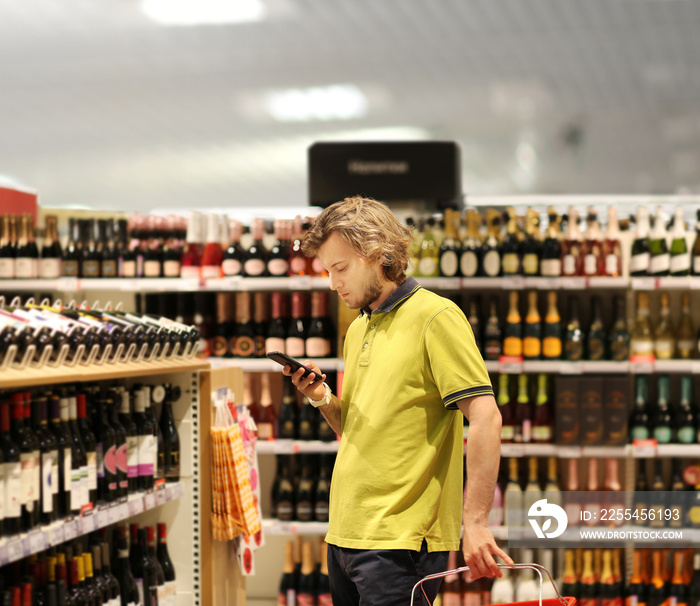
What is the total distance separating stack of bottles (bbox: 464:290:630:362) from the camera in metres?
4.48

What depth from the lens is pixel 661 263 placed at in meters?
4.43

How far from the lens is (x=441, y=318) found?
1.76m

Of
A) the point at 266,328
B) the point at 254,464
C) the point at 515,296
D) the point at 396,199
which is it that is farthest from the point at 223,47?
the point at 254,464

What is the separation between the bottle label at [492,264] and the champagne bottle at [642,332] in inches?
37.4

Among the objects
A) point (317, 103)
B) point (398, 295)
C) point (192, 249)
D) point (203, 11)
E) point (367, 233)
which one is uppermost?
point (203, 11)

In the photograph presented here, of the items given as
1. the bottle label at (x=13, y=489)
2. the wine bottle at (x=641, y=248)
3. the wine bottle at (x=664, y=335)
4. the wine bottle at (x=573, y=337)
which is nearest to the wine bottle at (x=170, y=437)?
the bottle label at (x=13, y=489)

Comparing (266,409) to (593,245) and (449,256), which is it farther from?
(593,245)

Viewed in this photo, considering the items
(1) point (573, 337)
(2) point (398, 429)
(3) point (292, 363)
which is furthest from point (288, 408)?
(2) point (398, 429)

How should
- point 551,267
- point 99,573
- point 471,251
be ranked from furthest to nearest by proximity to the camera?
point 471,251, point 551,267, point 99,573

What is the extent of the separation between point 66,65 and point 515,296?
4.99m

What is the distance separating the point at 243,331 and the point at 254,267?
45 cm

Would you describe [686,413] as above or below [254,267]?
below

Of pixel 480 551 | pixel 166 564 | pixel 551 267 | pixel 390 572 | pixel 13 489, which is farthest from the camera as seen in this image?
pixel 551 267

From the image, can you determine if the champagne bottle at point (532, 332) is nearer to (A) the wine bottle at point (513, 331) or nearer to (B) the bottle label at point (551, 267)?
(A) the wine bottle at point (513, 331)
